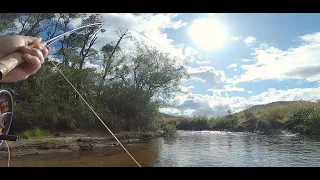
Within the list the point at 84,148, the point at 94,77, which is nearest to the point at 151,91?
the point at 94,77

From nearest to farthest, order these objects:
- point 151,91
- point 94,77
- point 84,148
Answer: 1. point 84,148
2. point 94,77
3. point 151,91

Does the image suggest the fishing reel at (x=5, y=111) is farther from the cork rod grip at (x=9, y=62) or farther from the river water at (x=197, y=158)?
the river water at (x=197, y=158)

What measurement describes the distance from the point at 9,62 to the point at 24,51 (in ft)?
0.20

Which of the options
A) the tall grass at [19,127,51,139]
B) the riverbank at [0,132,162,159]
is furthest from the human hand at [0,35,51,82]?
the tall grass at [19,127,51,139]

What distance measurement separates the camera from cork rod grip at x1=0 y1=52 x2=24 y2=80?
432 millimetres

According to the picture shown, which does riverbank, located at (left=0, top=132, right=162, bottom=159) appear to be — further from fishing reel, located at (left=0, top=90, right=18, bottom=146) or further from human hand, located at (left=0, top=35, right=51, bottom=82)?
human hand, located at (left=0, top=35, right=51, bottom=82)

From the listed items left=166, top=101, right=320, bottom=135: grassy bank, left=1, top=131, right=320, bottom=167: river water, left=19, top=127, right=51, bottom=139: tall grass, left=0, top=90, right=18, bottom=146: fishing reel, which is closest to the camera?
left=0, top=90, right=18, bottom=146: fishing reel

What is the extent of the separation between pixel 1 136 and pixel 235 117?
42.9 feet

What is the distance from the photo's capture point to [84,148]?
26.3 feet

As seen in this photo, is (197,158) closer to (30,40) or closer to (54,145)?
(54,145)

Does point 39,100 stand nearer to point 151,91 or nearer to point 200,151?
point 151,91

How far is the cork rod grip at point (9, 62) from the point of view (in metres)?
0.43

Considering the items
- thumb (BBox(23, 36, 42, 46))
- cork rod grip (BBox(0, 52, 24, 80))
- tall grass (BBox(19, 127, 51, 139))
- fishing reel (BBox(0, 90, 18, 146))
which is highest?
thumb (BBox(23, 36, 42, 46))

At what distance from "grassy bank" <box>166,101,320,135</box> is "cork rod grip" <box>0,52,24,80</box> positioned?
33.3 feet
